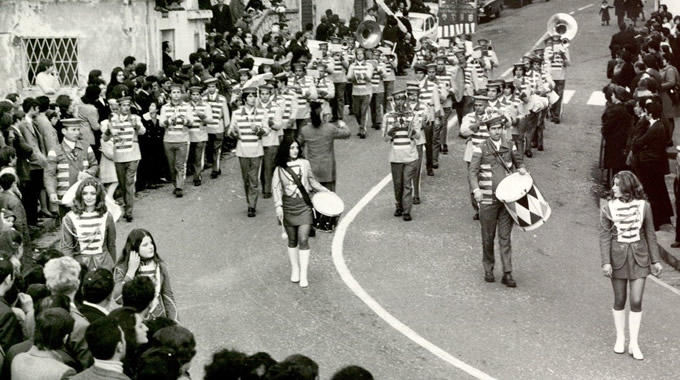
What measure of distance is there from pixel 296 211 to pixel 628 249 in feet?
13.6

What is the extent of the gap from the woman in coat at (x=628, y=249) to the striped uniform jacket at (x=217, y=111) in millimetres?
9508

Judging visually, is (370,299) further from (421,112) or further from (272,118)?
(272,118)

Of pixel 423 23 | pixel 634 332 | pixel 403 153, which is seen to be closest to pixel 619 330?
pixel 634 332

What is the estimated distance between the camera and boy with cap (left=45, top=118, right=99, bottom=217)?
1611 cm

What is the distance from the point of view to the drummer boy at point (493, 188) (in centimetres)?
1454

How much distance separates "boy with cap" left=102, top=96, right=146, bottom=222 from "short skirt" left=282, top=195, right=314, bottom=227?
157 inches

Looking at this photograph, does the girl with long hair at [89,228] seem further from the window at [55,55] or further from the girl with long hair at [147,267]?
the window at [55,55]

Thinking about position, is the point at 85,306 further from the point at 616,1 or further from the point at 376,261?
the point at 616,1

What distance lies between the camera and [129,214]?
17422 millimetres

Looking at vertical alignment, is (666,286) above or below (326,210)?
below

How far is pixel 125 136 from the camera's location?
57.4 feet

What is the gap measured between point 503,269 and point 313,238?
3.24 metres

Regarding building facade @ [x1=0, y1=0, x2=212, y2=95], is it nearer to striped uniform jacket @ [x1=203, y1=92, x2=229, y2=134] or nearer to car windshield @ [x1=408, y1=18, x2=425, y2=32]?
striped uniform jacket @ [x1=203, y1=92, x2=229, y2=134]

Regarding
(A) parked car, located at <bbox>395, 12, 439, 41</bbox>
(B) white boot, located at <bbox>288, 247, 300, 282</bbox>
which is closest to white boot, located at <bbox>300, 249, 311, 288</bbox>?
(B) white boot, located at <bbox>288, 247, 300, 282</bbox>
